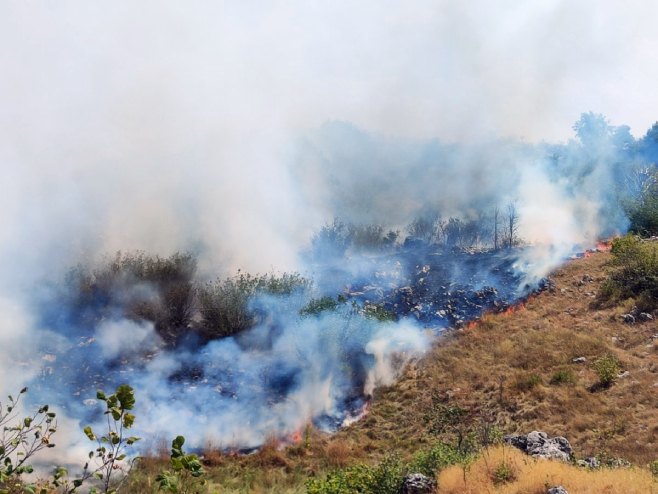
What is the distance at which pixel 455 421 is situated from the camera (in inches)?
547

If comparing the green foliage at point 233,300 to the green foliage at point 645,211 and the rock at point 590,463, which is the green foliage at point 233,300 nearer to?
the rock at point 590,463

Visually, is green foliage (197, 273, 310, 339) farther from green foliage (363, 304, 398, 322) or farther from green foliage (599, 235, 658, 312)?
green foliage (599, 235, 658, 312)

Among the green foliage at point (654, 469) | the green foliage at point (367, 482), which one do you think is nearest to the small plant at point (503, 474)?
the green foliage at point (367, 482)

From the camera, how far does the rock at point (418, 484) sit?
8.29 meters

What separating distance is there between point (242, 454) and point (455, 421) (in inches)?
255

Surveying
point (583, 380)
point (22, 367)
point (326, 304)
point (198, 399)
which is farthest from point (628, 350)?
point (22, 367)

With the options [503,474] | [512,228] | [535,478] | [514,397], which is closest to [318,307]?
[514,397]

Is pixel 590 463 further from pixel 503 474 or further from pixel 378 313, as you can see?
pixel 378 313

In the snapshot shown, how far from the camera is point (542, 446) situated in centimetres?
1001

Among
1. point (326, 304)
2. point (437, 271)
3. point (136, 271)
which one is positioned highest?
point (437, 271)

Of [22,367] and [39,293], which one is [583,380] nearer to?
[22,367]

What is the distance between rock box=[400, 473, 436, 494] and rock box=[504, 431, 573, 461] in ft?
8.75

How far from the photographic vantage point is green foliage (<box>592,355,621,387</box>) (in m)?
14.0

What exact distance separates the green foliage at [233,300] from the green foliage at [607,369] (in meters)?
12.2
